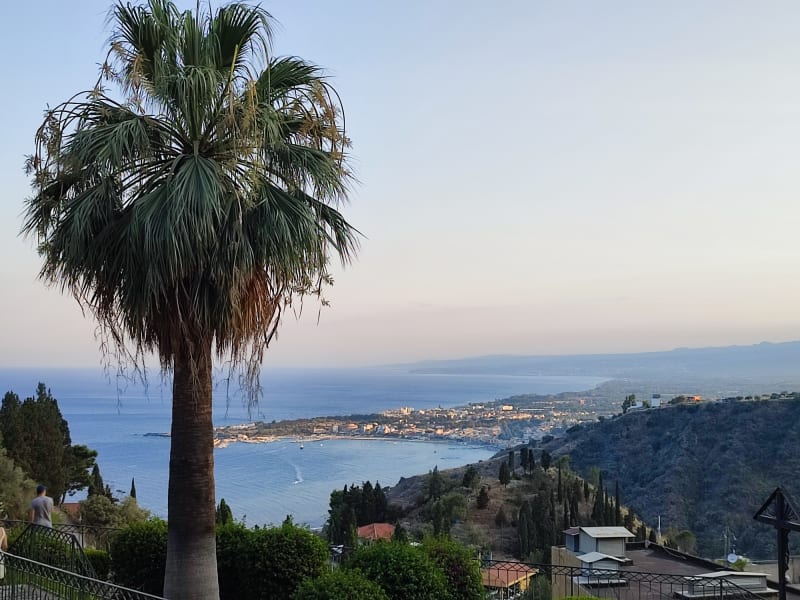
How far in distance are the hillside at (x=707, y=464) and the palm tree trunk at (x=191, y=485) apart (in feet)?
142

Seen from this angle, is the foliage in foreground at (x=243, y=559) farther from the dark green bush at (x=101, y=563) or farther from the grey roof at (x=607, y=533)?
the grey roof at (x=607, y=533)

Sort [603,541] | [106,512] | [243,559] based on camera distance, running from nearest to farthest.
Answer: [243,559], [603,541], [106,512]

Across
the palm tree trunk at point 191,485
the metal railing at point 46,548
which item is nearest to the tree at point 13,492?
the metal railing at point 46,548

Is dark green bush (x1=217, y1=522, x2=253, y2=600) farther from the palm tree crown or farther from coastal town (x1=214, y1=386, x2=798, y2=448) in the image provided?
coastal town (x1=214, y1=386, x2=798, y2=448)

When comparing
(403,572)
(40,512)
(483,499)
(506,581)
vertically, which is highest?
(40,512)

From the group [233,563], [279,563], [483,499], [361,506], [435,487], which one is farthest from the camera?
[435,487]

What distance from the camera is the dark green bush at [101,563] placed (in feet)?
32.6

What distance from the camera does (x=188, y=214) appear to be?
20.8 feet

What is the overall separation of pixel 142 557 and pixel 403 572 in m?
3.52

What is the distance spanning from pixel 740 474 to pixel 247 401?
54850 mm

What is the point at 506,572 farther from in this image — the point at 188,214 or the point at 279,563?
the point at 188,214

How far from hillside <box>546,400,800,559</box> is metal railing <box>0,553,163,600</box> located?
43530 millimetres

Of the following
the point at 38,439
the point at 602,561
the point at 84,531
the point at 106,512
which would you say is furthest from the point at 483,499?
the point at 84,531

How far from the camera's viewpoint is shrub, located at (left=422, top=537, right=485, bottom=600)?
827 centimetres
